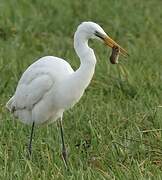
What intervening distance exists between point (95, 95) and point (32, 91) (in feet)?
5.80

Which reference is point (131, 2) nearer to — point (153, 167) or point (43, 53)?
point (43, 53)

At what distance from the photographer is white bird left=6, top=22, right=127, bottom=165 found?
569cm

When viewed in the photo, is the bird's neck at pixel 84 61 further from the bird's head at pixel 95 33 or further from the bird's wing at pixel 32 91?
the bird's wing at pixel 32 91

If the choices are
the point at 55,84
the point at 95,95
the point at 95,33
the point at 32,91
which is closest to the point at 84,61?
the point at 95,33

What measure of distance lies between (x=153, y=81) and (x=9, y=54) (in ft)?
6.45

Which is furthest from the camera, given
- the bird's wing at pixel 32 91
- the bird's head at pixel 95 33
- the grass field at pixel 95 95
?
the bird's wing at pixel 32 91

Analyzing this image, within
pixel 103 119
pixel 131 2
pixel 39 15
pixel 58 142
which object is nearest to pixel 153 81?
pixel 103 119

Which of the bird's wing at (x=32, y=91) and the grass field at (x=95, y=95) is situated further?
the bird's wing at (x=32, y=91)

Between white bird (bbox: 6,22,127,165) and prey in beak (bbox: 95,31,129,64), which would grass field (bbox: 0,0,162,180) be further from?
Answer: prey in beak (bbox: 95,31,129,64)

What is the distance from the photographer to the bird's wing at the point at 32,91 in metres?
5.99

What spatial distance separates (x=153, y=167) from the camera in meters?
5.32

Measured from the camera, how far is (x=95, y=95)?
25.7ft

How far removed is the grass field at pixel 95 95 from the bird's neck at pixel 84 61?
1.82 ft

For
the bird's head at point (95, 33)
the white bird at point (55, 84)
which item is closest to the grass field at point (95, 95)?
the white bird at point (55, 84)
